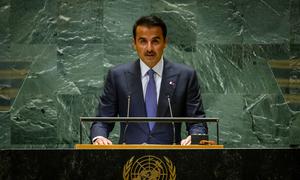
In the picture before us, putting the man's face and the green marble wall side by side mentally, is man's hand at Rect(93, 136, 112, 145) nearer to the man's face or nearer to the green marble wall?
the man's face

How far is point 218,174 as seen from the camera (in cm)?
304

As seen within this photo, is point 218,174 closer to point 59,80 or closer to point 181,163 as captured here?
point 181,163

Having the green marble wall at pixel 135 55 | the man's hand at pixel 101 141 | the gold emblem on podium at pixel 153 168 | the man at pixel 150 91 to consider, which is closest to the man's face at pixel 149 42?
the man at pixel 150 91

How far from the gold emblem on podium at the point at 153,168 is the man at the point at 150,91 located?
48.1 inches

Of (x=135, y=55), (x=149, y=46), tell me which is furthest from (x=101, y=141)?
(x=135, y=55)

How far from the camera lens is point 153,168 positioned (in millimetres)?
3039

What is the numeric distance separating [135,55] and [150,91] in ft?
6.46

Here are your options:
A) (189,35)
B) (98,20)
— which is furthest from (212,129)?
(98,20)

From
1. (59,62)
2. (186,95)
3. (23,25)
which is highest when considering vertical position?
(23,25)

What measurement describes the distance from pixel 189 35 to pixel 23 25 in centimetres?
170

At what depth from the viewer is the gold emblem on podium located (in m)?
3.03

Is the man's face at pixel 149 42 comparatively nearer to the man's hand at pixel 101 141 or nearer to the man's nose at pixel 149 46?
Answer: the man's nose at pixel 149 46

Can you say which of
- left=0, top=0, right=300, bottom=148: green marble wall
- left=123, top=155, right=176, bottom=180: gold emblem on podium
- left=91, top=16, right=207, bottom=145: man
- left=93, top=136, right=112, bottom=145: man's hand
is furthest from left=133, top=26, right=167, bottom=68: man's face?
left=0, top=0, right=300, bottom=148: green marble wall

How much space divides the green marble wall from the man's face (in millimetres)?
1886
